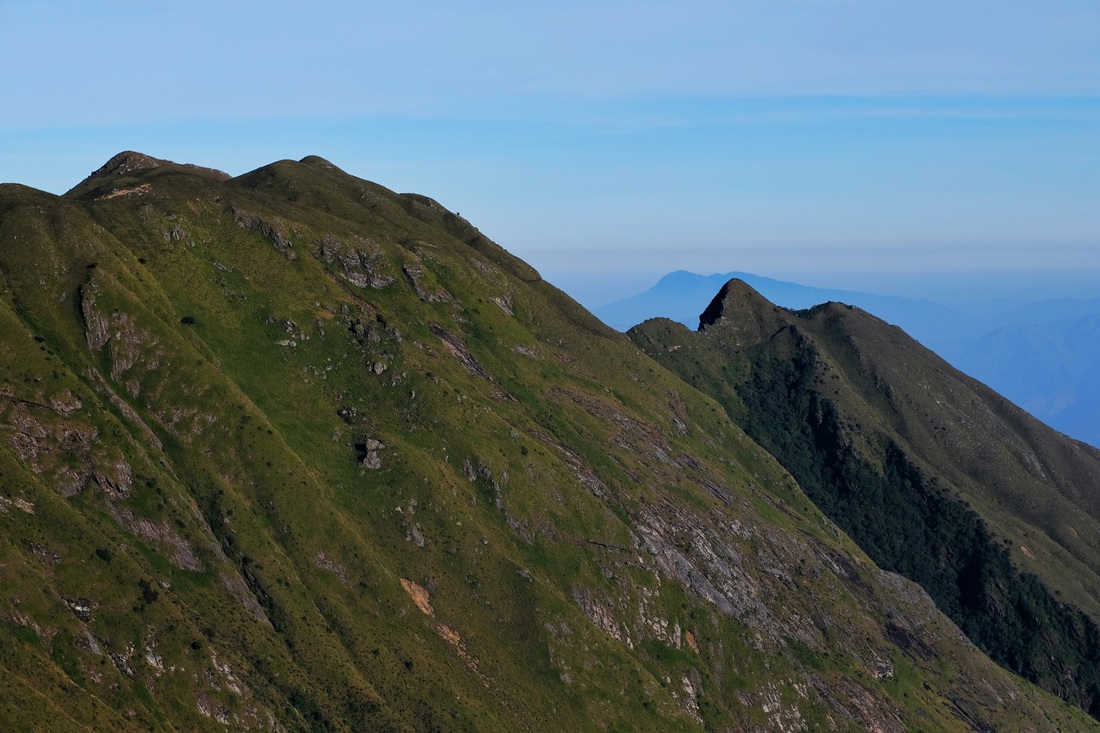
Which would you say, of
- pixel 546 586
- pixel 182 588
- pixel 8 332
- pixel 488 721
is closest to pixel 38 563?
pixel 182 588

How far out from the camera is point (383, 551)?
174m

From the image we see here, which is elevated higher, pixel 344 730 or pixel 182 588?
pixel 182 588

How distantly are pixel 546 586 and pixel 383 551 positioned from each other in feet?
96.8

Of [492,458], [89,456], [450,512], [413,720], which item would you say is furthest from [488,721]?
[89,456]

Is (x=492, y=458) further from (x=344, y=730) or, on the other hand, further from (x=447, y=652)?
(x=344, y=730)

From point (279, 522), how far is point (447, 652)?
1278 inches

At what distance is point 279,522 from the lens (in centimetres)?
16338

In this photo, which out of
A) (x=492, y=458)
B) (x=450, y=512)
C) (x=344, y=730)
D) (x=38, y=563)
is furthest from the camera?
(x=492, y=458)

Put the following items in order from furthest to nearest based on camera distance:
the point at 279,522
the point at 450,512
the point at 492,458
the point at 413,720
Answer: the point at 492,458 → the point at 450,512 → the point at 279,522 → the point at 413,720

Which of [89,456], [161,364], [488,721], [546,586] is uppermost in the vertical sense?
[161,364]

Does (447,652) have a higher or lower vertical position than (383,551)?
lower

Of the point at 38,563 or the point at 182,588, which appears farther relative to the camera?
the point at 182,588

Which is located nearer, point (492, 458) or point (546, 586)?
point (546, 586)

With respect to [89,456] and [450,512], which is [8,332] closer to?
[89,456]
